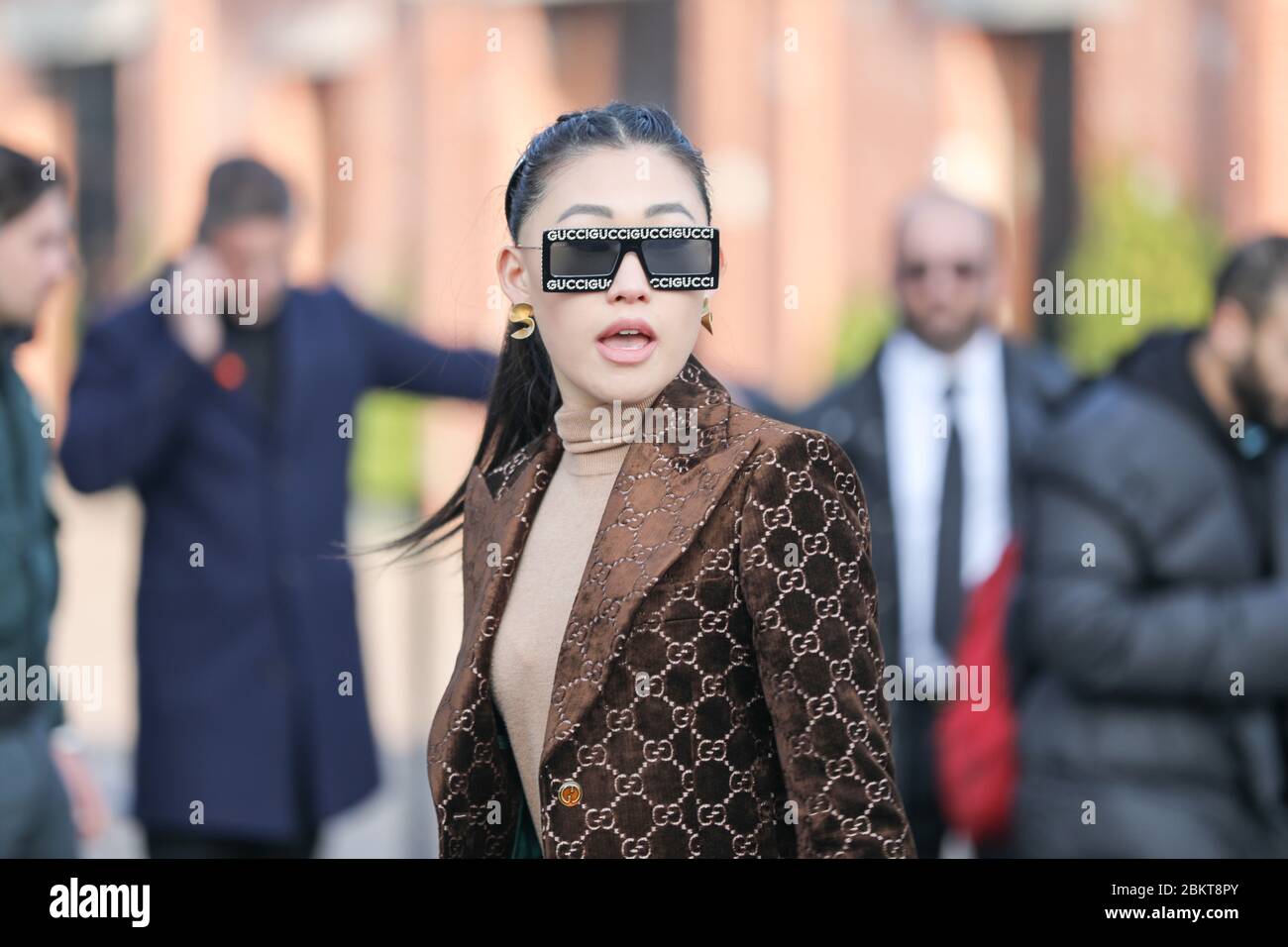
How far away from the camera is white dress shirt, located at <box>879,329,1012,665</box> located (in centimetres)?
512

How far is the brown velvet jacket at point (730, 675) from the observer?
218cm

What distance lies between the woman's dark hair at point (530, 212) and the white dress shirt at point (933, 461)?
2487mm

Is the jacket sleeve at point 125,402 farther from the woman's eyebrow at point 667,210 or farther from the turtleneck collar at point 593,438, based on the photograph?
the woman's eyebrow at point 667,210

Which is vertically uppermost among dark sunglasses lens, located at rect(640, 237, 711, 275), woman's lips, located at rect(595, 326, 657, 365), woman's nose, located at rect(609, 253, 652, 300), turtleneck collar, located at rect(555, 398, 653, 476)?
dark sunglasses lens, located at rect(640, 237, 711, 275)

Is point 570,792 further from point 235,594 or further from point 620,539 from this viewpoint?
point 235,594

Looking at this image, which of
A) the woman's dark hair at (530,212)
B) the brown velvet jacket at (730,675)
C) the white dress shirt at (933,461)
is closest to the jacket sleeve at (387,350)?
the white dress shirt at (933,461)

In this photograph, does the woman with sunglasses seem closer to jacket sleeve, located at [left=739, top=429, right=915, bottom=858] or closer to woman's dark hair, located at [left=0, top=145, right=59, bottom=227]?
jacket sleeve, located at [left=739, top=429, right=915, bottom=858]

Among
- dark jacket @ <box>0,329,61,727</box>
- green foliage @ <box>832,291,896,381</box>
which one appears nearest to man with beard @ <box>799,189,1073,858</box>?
dark jacket @ <box>0,329,61,727</box>

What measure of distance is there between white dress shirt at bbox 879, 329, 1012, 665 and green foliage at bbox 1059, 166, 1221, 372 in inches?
183

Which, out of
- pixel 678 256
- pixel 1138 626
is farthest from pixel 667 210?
pixel 1138 626

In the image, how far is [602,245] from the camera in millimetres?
2352
